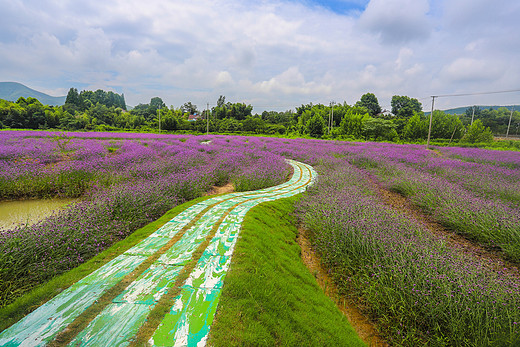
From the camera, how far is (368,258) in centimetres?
351

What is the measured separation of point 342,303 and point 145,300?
2.85m

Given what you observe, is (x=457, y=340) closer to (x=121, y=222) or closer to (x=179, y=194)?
(x=121, y=222)

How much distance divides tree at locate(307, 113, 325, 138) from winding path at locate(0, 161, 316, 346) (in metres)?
42.8


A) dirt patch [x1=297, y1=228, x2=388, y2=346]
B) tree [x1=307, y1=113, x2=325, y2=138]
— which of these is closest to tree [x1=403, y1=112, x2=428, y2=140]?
tree [x1=307, y1=113, x2=325, y2=138]

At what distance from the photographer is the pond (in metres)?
5.06

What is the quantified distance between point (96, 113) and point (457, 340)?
234 ft

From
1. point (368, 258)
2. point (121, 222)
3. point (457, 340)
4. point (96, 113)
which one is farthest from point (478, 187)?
point (96, 113)

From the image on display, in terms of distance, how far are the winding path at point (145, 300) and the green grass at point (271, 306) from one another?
0.18 meters

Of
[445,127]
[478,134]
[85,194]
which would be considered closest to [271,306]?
[85,194]

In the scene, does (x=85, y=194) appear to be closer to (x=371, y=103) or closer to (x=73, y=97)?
(x=371, y=103)

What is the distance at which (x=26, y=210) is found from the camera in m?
5.80

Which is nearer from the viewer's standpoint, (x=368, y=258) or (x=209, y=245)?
(x=209, y=245)

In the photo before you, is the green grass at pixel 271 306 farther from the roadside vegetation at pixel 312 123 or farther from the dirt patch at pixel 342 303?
the roadside vegetation at pixel 312 123

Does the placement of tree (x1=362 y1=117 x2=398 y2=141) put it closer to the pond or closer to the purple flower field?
the purple flower field
